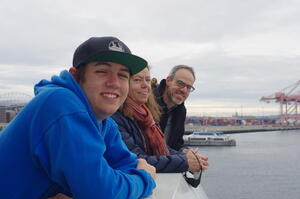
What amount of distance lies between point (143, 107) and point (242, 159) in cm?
1692

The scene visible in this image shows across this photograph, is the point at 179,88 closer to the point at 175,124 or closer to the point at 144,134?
the point at 175,124

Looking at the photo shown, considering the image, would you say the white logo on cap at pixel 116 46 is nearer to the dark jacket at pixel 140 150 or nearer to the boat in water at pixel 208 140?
the dark jacket at pixel 140 150

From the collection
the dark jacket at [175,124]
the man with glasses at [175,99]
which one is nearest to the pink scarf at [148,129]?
the man with glasses at [175,99]

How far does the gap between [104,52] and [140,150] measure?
54 cm

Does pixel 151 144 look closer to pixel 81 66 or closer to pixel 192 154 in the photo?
pixel 192 154

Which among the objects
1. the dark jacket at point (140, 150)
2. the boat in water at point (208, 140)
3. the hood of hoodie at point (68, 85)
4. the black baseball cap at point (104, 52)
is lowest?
the boat in water at point (208, 140)

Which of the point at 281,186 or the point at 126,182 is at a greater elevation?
the point at 126,182

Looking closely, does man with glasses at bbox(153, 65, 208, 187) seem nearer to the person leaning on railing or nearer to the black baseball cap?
the person leaning on railing

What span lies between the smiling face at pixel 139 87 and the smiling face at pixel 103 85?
51cm

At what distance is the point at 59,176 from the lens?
0.63 meters

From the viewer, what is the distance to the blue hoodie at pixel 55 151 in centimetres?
61

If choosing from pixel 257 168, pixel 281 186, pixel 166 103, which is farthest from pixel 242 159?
pixel 166 103

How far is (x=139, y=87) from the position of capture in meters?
1.26

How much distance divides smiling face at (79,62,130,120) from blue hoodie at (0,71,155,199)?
0.03m
